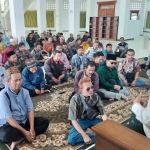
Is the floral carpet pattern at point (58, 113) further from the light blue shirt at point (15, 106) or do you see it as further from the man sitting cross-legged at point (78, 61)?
the man sitting cross-legged at point (78, 61)

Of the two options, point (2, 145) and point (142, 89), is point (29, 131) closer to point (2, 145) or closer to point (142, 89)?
point (2, 145)

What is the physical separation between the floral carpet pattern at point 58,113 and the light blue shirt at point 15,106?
0.33 metres

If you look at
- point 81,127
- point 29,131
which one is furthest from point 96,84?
point 29,131

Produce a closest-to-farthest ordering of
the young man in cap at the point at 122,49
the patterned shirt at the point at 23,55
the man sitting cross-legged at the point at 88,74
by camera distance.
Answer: the man sitting cross-legged at the point at 88,74
the patterned shirt at the point at 23,55
the young man in cap at the point at 122,49

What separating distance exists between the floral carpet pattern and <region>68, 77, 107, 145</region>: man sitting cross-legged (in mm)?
163

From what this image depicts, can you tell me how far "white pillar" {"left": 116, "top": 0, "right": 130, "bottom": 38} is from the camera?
11.9 m

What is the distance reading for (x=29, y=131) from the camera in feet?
7.26

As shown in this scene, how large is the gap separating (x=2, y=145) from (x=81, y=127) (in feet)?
3.22

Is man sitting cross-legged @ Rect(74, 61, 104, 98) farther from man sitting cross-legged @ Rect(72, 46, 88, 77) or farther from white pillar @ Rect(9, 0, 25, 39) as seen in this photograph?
white pillar @ Rect(9, 0, 25, 39)

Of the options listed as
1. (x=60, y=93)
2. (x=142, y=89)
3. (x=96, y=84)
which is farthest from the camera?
Answer: (x=142, y=89)

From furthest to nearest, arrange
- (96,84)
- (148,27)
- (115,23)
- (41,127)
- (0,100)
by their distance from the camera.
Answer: (148,27), (115,23), (96,84), (41,127), (0,100)

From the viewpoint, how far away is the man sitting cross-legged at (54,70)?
13.5 ft

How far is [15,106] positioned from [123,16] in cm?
1169

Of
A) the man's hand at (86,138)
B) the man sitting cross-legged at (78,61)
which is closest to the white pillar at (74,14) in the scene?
the man sitting cross-legged at (78,61)
